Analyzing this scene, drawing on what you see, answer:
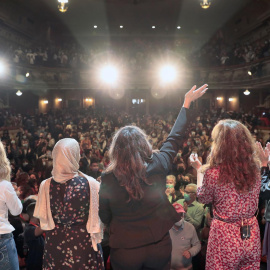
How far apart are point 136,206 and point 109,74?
21314mm

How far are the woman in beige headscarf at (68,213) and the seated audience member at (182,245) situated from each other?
4.41ft

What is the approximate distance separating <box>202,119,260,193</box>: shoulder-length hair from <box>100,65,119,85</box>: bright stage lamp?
67.6 feet

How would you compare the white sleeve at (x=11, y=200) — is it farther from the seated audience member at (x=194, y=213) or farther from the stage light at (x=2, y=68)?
the stage light at (x=2, y=68)

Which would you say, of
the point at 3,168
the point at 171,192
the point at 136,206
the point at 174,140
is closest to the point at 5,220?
the point at 3,168

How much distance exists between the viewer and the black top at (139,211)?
6.62 ft

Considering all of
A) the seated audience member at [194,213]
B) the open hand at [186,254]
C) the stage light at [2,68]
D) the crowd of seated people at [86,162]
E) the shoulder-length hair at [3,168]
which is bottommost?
the open hand at [186,254]

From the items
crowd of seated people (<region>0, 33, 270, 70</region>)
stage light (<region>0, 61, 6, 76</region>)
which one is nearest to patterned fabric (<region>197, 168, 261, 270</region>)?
stage light (<region>0, 61, 6, 76</region>)

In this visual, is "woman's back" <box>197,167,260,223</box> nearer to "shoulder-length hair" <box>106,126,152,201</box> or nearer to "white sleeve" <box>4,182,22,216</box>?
"shoulder-length hair" <box>106,126,152,201</box>

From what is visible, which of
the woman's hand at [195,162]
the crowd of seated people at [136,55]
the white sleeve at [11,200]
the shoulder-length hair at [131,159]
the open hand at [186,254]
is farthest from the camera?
the crowd of seated people at [136,55]

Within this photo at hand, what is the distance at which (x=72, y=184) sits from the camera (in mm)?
2465

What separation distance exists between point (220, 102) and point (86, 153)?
56.2 ft

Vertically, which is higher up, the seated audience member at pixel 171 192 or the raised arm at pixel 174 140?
the raised arm at pixel 174 140

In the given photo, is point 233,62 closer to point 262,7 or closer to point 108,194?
point 262,7

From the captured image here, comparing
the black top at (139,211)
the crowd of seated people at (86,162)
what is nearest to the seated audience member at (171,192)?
the crowd of seated people at (86,162)
